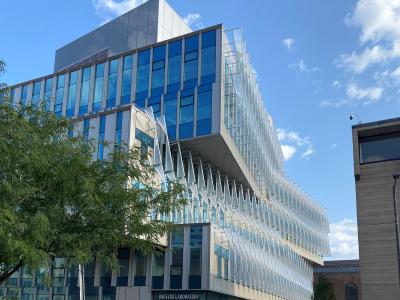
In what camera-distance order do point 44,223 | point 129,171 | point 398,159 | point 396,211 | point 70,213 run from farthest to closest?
point 398,159, point 396,211, point 129,171, point 70,213, point 44,223

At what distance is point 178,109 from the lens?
43500mm

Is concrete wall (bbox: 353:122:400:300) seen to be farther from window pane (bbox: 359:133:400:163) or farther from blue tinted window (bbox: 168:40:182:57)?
blue tinted window (bbox: 168:40:182:57)

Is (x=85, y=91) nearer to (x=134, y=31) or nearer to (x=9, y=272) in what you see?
(x=134, y=31)

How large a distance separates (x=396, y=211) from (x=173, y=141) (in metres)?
21.7

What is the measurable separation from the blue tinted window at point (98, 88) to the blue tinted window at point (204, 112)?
32.0 ft

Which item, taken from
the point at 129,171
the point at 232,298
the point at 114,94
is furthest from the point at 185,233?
the point at 129,171

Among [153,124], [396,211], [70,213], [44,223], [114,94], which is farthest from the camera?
[114,94]

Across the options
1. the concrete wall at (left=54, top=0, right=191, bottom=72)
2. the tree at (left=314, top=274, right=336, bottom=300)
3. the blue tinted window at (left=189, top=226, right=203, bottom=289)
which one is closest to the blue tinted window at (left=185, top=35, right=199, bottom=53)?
the concrete wall at (left=54, top=0, right=191, bottom=72)

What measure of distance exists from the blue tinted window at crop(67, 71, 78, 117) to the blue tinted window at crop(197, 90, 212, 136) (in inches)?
501

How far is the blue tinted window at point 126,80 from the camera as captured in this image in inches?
1828

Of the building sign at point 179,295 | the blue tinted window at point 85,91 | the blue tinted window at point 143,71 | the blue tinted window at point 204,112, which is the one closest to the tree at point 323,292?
the building sign at point 179,295

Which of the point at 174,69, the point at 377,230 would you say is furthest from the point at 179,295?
the point at 174,69

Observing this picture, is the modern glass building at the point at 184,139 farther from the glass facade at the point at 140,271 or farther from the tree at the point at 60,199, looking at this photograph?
the tree at the point at 60,199

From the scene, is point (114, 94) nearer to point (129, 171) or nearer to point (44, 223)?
point (129, 171)
